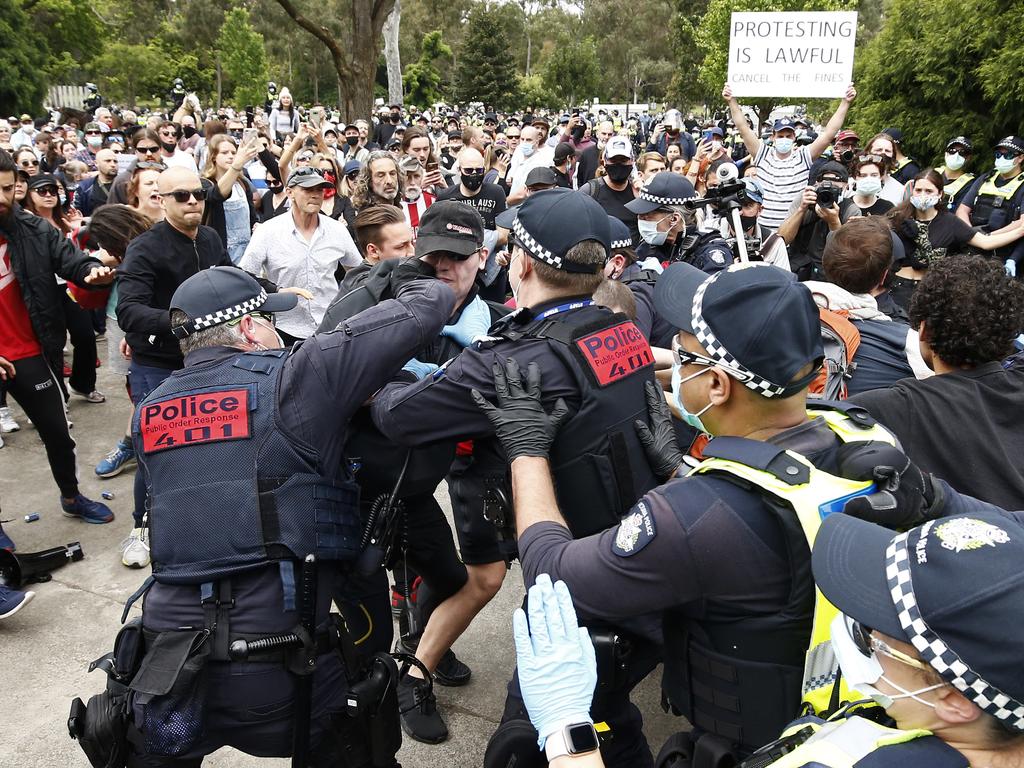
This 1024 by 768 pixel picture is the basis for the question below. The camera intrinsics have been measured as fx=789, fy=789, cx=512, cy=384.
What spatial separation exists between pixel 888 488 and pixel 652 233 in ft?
11.8

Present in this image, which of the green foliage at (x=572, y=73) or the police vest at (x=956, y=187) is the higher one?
the green foliage at (x=572, y=73)

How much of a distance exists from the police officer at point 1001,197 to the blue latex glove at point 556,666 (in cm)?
675

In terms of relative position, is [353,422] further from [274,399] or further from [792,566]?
[792,566]

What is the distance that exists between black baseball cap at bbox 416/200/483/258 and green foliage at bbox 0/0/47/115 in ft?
105

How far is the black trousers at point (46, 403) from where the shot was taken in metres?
4.80

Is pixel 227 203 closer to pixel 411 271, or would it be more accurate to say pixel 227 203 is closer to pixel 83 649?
pixel 83 649

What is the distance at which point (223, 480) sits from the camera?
2.27 metres

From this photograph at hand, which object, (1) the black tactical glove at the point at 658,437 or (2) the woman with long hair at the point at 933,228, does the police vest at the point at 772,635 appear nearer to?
(1) the black tactical glove at the point at 658,437

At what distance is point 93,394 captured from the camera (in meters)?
7.21

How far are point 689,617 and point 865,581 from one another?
584 millimetres

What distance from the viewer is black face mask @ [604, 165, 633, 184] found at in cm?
706

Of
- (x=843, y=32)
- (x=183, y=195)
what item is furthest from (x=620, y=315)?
(x=843, y=32)

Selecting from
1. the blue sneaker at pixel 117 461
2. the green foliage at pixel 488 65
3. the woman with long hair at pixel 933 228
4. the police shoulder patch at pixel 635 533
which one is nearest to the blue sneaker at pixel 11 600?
the blue sneaker at pixel 117 461

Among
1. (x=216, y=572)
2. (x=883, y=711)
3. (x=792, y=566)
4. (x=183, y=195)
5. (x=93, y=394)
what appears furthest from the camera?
(x=93, y=394)
